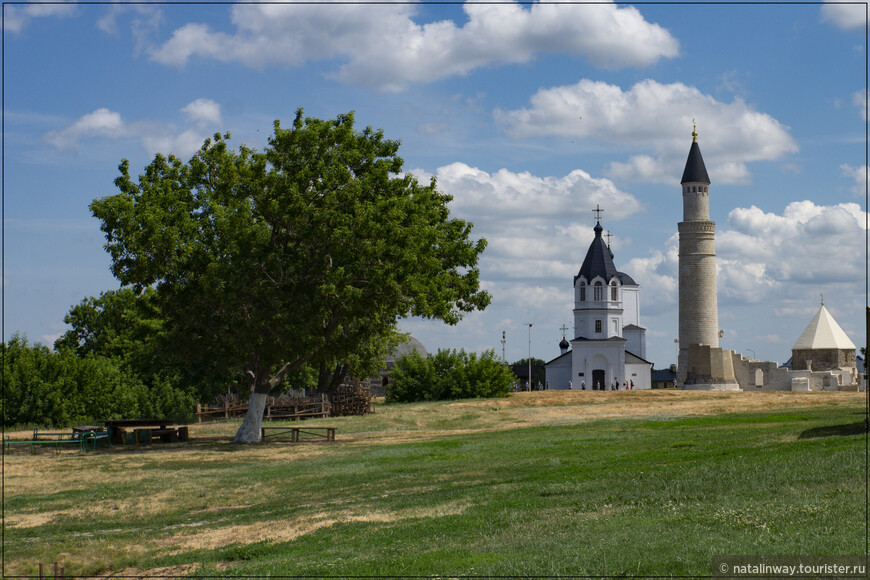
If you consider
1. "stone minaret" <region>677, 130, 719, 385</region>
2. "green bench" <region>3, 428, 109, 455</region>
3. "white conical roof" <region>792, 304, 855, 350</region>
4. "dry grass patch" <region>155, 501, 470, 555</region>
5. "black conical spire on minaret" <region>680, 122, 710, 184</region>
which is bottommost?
"green bench" <region>3, 428, 109, 455</region>

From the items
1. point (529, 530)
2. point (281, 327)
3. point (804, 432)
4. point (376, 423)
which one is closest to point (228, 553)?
point (529, 530)

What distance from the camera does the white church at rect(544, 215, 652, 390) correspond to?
9862 centimetres

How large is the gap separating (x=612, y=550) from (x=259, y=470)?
53.9 feet

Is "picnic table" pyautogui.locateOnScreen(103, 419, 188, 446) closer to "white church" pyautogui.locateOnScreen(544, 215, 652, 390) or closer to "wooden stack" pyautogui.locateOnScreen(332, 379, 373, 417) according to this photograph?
"wooden stack" pyautogui.locateOnScreen(332, 379, 373, 417)

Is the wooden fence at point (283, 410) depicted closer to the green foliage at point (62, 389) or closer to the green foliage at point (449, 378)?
the green foliage at point (62, 389)

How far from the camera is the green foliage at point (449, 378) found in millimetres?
62000

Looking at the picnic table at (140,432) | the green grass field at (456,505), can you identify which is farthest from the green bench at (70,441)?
the green grass field at (456,505)

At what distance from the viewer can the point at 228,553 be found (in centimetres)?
1309

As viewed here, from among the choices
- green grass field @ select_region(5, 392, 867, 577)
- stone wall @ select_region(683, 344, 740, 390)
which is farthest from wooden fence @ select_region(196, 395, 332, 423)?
stone wall @ select_region(683, 344, 740, 390)

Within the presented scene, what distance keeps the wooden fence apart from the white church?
50.2 metres

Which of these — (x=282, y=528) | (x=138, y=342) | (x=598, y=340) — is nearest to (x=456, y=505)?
(x=282, y=528)

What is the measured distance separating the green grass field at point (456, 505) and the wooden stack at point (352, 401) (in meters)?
20.2

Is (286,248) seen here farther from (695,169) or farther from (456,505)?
(695,169)

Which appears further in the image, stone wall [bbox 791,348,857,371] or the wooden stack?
stone wall [bbox 791,348,857,371]
